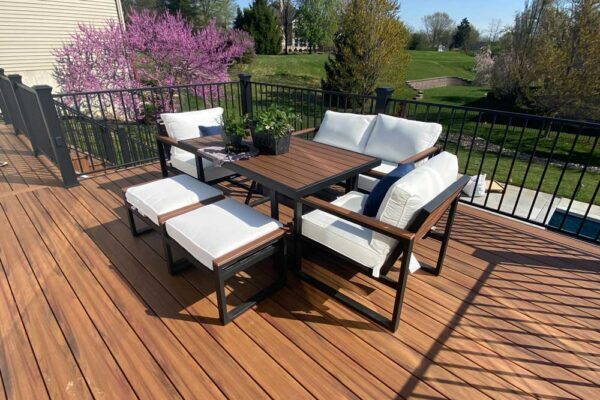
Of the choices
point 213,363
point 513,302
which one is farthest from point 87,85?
point 513,302

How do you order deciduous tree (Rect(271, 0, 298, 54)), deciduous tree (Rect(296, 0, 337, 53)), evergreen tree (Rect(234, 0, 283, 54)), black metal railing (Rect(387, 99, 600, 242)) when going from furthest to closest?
deciduous tree (Rect(271, 0, 298, 54)) < deciduous tree (Rect(296, 0, 337, 53)) < evergreen tree (Rect(234, 0, 283, 54)) < black metal railing (Rect(387, 99, 600, 242))

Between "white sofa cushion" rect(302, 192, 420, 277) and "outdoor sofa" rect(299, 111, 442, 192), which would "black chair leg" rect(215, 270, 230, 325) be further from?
"outdoor sofa" rect(299, 111, 442, 192)

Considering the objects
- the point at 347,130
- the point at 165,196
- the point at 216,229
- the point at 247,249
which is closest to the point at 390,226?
the point at 247,249

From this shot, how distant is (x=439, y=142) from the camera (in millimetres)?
11031

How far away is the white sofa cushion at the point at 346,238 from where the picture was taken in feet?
5.92

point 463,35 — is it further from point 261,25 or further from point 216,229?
point 216,229

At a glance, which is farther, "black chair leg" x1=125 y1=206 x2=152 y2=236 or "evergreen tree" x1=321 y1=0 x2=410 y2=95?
"evergreen tree" x1=321 y1=0 x2=410 y2=95

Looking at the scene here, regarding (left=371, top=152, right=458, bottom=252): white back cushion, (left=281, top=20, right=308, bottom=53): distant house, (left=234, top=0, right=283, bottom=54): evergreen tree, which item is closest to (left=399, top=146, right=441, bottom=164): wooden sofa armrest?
(left=371, top=152, right=458, bottom=252): white back cushion

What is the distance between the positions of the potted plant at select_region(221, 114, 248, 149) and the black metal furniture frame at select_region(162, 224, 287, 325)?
0.90 meters

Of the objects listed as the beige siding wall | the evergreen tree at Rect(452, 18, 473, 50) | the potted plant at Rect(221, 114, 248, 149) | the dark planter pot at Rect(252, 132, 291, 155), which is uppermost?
the evergreen tree at Rect(452, 18, 473, 50)

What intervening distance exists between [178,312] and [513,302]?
2178mm

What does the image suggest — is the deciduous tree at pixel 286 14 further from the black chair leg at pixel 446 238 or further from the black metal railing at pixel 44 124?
the black chair leg at pixel 446 238

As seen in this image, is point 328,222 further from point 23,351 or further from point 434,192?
point 23,351

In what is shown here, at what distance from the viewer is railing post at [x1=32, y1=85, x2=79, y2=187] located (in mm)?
3393
